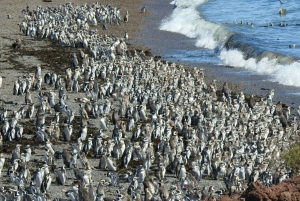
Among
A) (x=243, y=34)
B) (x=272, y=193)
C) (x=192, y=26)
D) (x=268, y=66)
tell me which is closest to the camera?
(x=272, y=193)

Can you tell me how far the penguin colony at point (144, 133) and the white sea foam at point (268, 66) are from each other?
4.37 m

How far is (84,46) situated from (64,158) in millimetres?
21061

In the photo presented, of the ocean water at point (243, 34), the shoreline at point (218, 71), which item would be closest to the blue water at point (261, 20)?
the ocean water at point (243, 34)

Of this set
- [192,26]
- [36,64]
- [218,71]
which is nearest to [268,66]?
[218,71]

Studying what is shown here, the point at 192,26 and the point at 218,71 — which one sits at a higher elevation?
the point at 192,26

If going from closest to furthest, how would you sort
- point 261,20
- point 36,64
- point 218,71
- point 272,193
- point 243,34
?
point 272,193 → point 36,64 → point 218,71 → point 243,34 → point 261,20

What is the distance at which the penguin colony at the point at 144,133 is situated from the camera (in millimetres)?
21344

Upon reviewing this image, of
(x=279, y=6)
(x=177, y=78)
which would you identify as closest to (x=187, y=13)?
(x=279, y=6)

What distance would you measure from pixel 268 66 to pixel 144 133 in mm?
15857

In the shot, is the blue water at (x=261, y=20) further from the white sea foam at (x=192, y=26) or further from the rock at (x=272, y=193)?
the rock at (x=272, y=193)

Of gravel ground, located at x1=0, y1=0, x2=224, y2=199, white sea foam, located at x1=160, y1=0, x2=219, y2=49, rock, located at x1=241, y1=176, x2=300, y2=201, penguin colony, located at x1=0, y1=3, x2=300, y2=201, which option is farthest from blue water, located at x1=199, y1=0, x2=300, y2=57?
rock, located at x1=241, y1=176, x2=300, y2=201

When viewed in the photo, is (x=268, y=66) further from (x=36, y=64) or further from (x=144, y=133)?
(x=144, y=133)

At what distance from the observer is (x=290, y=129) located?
27281mm

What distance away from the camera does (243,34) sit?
51750 mm
